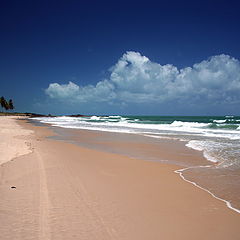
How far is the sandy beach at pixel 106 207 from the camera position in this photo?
Result: 3125 millimetres

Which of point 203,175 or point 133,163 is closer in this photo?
point 203,175

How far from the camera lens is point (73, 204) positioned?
157 inches

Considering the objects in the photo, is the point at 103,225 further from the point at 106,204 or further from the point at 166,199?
the point at 166,199

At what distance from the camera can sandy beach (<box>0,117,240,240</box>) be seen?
3125mm

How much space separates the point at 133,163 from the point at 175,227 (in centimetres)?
466

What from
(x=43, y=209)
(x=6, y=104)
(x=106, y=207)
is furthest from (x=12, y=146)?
(x=6, y=104)

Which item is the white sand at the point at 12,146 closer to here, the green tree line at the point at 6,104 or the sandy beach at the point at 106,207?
the sandy beach at the point at 106,207

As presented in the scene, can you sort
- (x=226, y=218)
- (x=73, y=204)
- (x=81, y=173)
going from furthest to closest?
(x=81, y=173), (x=73, y=204), (x=226, y=218)

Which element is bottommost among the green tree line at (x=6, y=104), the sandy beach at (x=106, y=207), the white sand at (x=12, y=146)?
the sandy beach at (x=106, y=207)

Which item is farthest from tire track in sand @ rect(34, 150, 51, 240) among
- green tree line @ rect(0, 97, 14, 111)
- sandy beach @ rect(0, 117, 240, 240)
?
green tree line @ rect(0, 97, 14, 111)

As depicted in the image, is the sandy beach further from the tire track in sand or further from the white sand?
the white sand

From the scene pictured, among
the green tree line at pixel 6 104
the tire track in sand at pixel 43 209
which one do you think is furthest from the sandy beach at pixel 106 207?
the green tree line at pixel 6 104

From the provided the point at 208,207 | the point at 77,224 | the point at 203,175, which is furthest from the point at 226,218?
the point at 203,175

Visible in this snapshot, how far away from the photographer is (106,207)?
3.93 m
